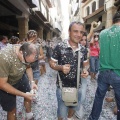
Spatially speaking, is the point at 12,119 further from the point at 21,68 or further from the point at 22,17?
the point at 22,17

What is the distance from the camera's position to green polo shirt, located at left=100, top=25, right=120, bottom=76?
9.08 ft

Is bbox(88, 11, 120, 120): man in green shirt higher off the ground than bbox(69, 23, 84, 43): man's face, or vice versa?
bbox(69, 23, 84, 43): man's face

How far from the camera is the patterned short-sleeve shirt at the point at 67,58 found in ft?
8.66

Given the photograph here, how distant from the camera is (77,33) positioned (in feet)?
8.57

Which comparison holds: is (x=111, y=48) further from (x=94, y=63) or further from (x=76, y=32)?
(x=94, y=63)

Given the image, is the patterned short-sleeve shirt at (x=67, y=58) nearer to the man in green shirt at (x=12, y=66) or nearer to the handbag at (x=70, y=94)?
the handbag at (x=70, y=94)

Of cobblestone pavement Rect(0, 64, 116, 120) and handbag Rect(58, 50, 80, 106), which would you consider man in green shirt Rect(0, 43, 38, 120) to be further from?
cobblestone pavement Rect(0, 64, 116, 120)

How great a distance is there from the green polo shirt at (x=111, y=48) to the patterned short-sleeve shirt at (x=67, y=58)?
0.41 m

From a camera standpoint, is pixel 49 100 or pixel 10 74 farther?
pixel 49 100

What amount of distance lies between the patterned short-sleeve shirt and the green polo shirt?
41 cm

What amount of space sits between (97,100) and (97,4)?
17.0 metres

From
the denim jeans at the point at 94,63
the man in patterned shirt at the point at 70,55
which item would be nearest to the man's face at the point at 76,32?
the man in patterned shirt at the point at 70,55

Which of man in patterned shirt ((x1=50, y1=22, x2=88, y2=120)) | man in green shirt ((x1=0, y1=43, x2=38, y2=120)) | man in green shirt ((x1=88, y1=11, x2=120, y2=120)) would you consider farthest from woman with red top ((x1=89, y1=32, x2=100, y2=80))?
man in green shirt ((x1=0, y1=43, x2=38, y2=120))

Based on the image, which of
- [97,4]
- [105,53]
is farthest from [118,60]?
[97,4]
